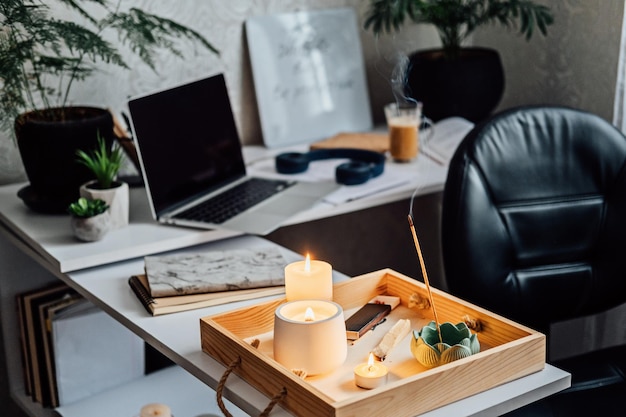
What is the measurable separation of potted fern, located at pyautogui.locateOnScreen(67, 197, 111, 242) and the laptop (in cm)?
10

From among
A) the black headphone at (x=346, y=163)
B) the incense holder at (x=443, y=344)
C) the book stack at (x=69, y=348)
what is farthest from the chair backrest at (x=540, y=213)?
the book stack at (x=69, y=348)

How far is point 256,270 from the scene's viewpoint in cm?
141

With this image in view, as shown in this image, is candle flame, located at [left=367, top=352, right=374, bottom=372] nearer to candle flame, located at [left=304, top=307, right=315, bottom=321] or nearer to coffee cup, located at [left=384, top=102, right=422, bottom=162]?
candle flame, located at [left=304, top=307, right=315, bottom=321]

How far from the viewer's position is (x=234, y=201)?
1.73m

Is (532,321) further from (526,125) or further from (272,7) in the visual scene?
(272,7)

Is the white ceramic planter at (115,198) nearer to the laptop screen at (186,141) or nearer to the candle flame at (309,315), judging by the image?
the laptop screen at (186,141)

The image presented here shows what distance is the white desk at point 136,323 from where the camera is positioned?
1071 millimetres

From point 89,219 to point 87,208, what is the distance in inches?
1.2

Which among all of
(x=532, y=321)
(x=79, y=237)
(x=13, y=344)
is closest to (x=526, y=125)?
(x=532, y=321)

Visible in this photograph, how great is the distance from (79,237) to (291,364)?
0.62 m

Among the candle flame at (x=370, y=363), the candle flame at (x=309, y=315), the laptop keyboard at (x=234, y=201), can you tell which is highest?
the candle flame at (x=309, y=315)

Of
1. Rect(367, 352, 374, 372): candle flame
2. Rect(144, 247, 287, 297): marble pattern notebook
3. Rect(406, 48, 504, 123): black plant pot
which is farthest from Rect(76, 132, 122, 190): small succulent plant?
Rect(406, 48, 504, 123): black plant pot

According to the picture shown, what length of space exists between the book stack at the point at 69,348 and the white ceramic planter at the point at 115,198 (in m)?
0.24

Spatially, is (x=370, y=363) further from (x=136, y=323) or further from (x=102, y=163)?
(x=102, y=163)
